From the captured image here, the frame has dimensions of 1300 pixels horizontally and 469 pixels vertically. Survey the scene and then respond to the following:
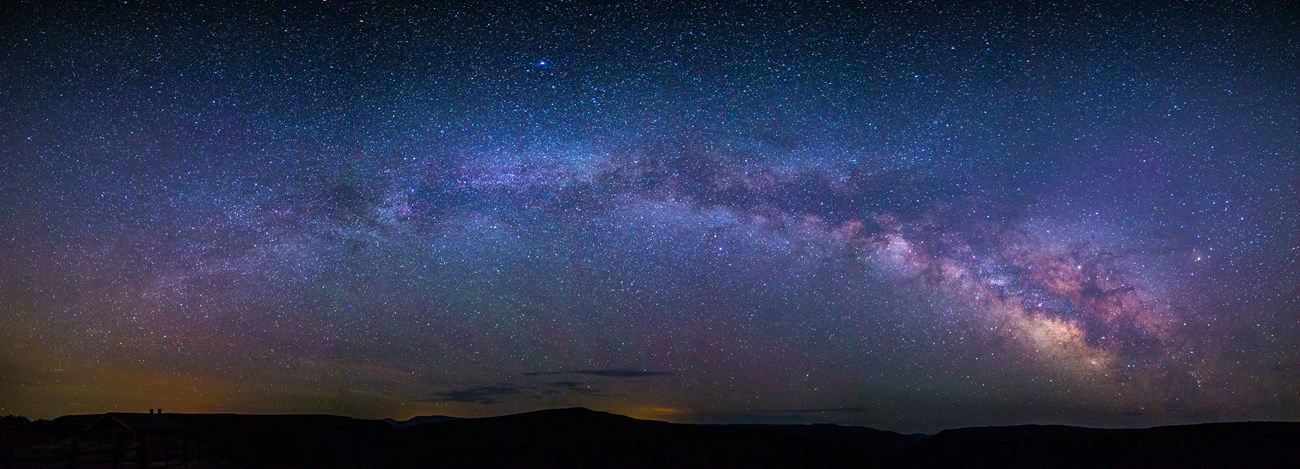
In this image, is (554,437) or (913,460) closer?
(913,460)

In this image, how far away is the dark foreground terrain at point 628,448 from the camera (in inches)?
1294

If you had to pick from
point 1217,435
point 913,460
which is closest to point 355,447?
point 913,460

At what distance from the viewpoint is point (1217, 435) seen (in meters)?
53.1

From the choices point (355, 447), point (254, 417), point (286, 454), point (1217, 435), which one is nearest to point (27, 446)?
point (286, 454)

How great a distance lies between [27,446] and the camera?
2931 cm

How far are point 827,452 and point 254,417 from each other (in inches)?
2176

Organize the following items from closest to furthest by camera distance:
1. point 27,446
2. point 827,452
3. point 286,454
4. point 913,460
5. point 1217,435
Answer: point 27,446 → point 286,454 → point 1217,435 → point 827,452 → point 913,460

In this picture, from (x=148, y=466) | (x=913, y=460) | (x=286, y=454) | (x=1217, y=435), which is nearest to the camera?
(x=148, y=466)

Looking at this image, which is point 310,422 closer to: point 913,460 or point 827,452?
point 827,452

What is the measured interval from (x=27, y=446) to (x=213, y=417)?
48.2 meters

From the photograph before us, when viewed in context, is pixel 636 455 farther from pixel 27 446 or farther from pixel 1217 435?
pixel 1217 435

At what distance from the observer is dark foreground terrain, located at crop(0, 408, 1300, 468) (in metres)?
32.9

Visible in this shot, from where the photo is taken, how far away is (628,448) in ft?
180

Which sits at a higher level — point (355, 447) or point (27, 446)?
point (27, 446)
